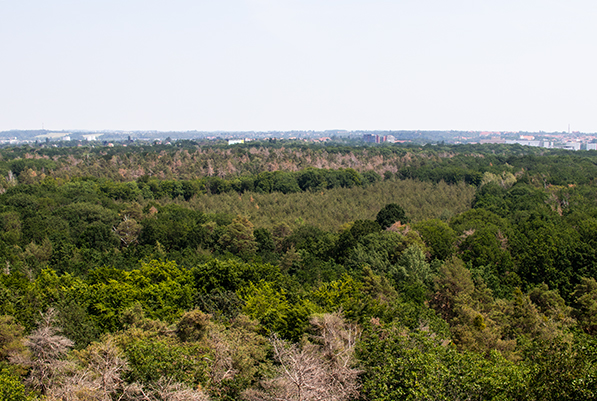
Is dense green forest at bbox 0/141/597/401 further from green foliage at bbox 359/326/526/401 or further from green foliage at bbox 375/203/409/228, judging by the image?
green foliage at bbox 375/203/409/228

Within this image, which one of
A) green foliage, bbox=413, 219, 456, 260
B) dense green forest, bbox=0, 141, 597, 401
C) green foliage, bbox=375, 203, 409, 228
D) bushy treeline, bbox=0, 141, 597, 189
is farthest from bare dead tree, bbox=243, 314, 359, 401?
bushy treeline, bbox=0, 141, 597, 189

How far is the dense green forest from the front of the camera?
16.3 m

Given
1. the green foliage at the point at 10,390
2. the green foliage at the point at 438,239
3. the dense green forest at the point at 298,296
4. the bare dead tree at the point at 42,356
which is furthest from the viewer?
the green foliage at the point at 438,239

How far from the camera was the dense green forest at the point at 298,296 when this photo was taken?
16.3 metres

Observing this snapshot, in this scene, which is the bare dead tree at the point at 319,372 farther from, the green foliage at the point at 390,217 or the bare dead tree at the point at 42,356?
the green foliage at the point at 390,217

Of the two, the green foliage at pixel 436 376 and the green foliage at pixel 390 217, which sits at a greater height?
the green foliage at pixel 436 376

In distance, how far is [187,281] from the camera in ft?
107

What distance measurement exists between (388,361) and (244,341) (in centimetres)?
787

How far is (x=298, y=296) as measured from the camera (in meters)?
28.5

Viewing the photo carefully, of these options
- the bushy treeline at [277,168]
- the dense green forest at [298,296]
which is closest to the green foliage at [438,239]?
the dense green forest at [298,296]

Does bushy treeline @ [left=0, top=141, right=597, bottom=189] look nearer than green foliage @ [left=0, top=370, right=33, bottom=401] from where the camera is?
No

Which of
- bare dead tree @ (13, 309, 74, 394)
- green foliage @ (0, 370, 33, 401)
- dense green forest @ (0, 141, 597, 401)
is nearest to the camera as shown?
green foliage @ (0, 370, 33, 401)

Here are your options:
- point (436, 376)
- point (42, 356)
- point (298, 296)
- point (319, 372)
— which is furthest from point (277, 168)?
point (436, 376)

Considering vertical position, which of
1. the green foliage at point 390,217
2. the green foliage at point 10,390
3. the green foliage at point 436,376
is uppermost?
the green foliage at point 436,376
